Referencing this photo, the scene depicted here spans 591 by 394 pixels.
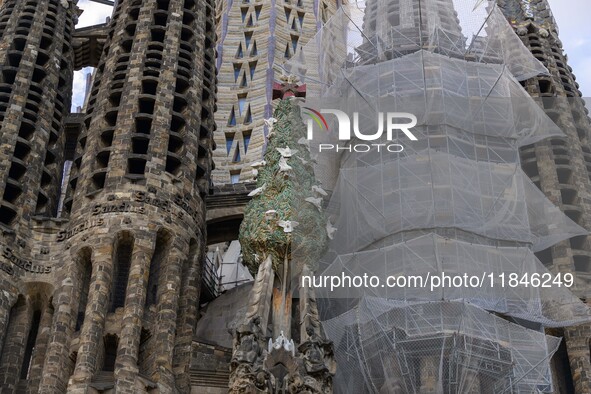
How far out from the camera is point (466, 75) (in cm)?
3341

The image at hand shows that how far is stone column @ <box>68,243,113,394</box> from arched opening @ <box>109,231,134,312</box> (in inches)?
13.3

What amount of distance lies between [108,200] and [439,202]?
7797 millimetres

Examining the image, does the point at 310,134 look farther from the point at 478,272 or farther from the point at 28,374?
the point at 28,374

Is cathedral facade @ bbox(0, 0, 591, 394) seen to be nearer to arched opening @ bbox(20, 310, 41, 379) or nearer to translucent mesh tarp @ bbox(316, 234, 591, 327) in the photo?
arched opening @ bbox(20, 310, 41, 379)

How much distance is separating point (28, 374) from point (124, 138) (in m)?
A: 6.73

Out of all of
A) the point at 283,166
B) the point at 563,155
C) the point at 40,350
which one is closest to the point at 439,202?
the point at 283,166

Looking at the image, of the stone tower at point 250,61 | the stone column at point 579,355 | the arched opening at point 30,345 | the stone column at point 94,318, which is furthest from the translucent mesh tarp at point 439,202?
the stone tower at point 250,61

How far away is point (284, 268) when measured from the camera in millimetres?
29297

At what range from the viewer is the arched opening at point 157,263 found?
30.5 m

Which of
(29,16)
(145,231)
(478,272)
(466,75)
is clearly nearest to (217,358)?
(145,231)

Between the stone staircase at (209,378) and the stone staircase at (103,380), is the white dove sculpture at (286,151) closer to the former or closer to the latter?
the stone staircase at (209,378)

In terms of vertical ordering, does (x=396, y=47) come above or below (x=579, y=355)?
above

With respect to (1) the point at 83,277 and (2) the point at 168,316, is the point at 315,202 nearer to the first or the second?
(2) the point at 168,316

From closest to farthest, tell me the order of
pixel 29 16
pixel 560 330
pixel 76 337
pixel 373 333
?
pixel 373 333
pixel 76 337
pixel 560 330
pixel 29 16
